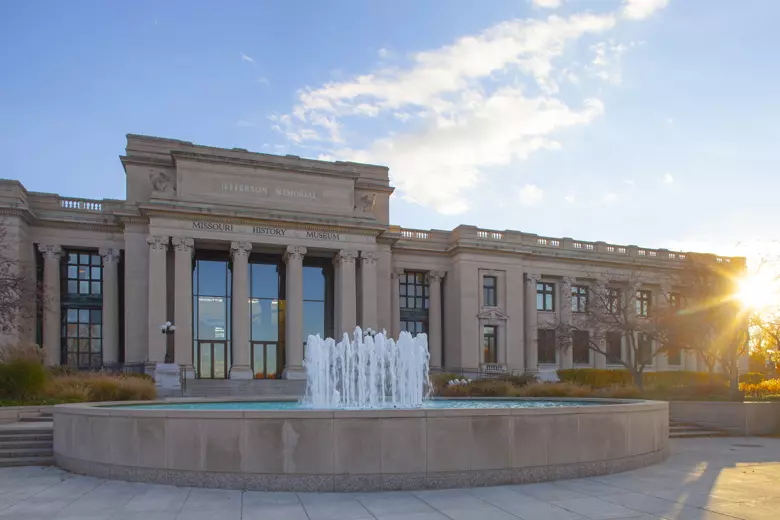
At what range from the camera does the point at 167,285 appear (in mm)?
40438

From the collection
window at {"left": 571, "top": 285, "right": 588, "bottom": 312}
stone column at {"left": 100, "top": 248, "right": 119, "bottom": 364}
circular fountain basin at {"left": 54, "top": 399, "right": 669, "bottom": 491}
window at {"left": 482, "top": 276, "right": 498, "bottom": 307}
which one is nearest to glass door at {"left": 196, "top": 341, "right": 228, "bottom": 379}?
stone column at {"left": 100, "top": 248, "right": 119, "bottom": 364}

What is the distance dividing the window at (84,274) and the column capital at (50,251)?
1.41 m

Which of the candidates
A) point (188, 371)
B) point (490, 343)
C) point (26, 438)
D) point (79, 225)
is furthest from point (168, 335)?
point (26, 438)

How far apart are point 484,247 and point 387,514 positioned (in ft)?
132

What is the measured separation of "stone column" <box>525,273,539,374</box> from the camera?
50.9 meters

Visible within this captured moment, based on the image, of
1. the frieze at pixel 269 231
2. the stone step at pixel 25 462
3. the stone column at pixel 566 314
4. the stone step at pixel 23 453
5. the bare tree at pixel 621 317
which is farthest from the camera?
the stone column at pixel 566 314

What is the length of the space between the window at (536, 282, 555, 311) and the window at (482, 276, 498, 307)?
4.97 metres

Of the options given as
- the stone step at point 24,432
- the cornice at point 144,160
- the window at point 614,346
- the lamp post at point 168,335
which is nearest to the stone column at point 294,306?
the lamp post at point 168,335

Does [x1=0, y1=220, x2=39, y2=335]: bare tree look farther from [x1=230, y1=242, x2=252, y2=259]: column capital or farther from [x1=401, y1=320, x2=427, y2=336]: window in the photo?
[x1=401, y1=320, x2=427, y2=336]: window

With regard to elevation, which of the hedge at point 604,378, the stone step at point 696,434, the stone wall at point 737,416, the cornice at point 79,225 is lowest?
the hedge at point 604,378

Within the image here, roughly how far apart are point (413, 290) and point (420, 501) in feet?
130

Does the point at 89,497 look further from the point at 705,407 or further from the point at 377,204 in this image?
the point at 377,204

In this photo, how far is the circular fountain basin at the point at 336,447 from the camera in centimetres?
1146

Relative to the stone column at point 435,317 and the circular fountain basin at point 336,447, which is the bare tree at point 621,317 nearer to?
the stone column at point 435,317
